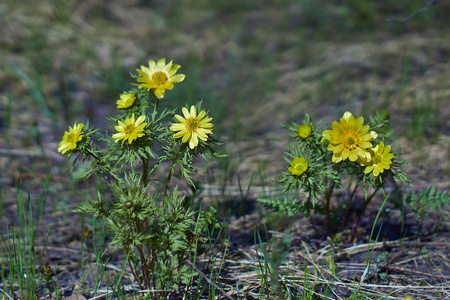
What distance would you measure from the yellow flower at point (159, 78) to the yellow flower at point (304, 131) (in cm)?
58

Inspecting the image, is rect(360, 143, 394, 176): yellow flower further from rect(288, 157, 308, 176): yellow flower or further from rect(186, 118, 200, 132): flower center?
rect(186, 118, 200, 132): flower center

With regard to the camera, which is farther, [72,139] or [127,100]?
[127,100]

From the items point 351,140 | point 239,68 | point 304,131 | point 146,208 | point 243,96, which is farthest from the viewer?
point 239,68

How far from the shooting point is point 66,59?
4684mm

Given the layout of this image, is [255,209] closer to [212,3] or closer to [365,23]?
[365,23]

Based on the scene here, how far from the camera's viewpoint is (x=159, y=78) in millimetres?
1762

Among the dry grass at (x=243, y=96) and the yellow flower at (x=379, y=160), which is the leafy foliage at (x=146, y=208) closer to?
the dry grass at (x=243, y=96)

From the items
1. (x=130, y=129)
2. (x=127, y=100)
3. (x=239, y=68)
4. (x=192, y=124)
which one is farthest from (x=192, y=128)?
(x=239, y=68)

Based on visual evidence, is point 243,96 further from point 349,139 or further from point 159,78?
point 349,139

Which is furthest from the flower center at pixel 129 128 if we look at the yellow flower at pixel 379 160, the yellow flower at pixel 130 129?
the yellow flower at pixel 379 160

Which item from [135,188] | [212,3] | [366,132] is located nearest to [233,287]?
[135,188]

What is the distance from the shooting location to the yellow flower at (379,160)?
1660 mm

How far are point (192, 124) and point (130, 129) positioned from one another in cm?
25

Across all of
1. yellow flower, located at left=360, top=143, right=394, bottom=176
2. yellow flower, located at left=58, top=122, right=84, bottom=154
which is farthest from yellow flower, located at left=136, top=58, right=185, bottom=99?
yellow flower, located at left=360, top=143, right=394, bottom=176
